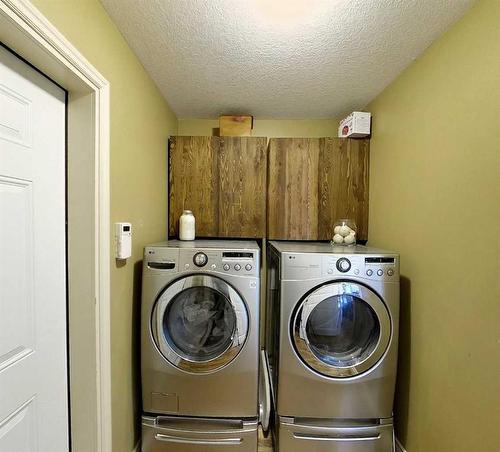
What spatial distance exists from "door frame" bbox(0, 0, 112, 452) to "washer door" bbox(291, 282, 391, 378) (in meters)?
A: 0.95

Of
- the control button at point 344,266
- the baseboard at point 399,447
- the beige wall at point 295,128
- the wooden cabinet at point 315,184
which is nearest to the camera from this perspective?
the control button at point 344,266

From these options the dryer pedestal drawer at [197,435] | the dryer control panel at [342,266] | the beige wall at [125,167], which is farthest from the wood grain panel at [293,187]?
the dryer pedestal drawer at [197,435]

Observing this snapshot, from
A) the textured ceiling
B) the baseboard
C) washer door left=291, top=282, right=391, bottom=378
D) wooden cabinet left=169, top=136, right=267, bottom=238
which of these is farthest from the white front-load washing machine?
the textured ceiling

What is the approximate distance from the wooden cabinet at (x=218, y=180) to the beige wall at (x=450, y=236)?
0.98m

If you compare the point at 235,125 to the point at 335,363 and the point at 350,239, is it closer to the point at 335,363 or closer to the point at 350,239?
the point at 350,239

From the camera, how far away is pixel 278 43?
1.37 m

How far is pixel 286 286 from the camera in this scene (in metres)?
1.43

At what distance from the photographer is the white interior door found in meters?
0.85

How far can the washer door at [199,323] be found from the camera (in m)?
1.43

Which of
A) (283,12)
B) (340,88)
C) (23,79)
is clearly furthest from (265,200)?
(23,79)

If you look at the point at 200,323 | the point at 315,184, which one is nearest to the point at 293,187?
the point at 315,184

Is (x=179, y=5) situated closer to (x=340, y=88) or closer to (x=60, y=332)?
(x=340, y=88)

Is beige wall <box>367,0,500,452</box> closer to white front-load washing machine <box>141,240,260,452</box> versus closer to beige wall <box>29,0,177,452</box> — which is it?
white front-load washing machine <box>141,240,260,452</box>

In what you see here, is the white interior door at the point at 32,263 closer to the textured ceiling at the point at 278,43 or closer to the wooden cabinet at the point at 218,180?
the textured ceiling at the point at 278,43
